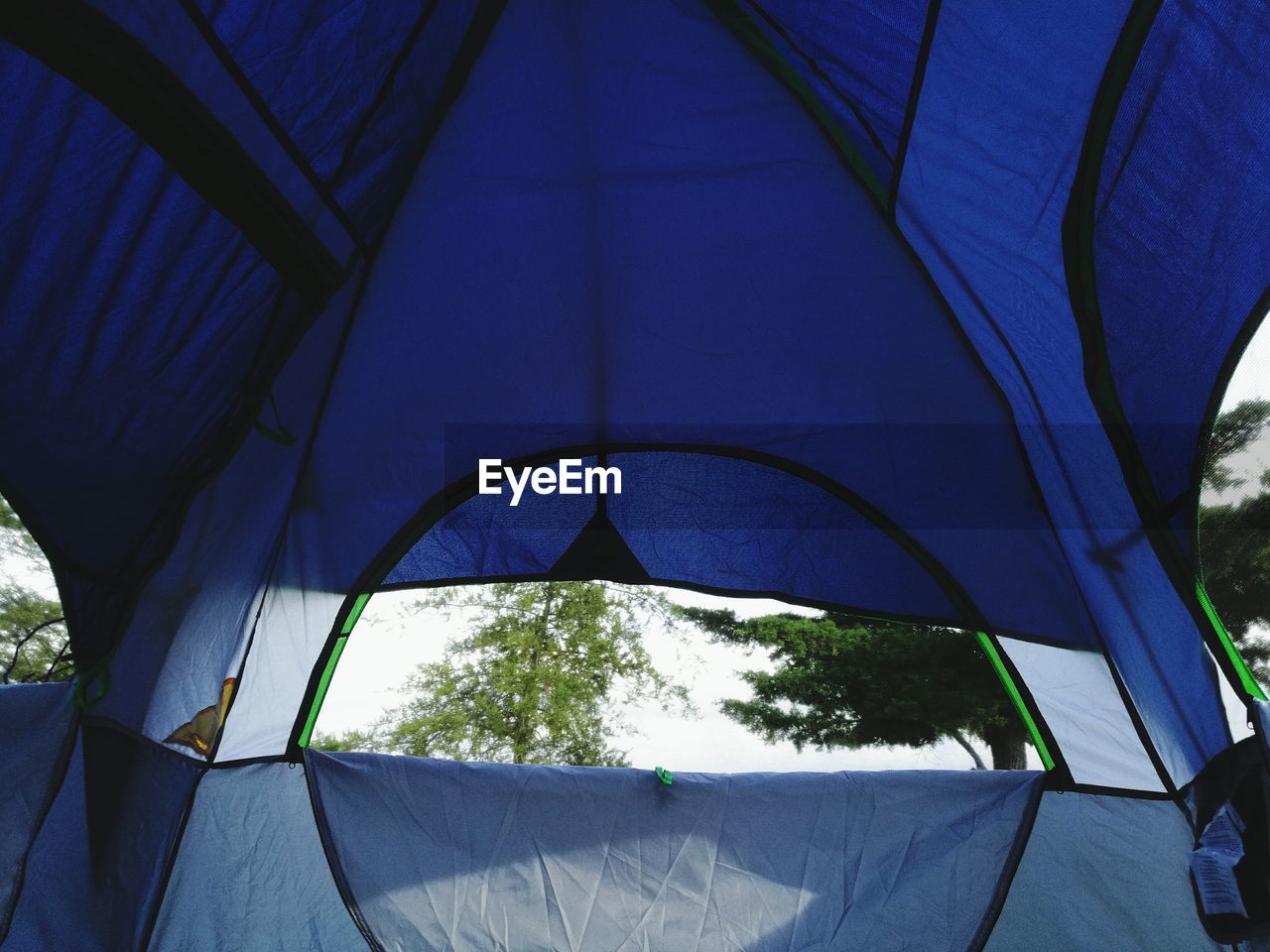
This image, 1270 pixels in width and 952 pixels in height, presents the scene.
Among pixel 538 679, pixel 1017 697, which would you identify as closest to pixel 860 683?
pixel 538 679

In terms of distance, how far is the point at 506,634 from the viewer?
4.66m

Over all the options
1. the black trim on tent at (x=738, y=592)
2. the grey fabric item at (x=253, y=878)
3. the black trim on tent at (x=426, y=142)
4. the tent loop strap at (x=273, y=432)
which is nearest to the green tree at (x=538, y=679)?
the black trim on tent at (x=738, y=592)

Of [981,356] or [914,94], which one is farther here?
[981,356]

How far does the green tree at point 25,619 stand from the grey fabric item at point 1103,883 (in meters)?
1.58

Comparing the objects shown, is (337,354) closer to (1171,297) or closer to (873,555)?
(873,555)

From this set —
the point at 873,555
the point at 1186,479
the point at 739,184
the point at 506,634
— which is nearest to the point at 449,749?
the point at 506,634

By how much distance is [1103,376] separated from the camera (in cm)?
122

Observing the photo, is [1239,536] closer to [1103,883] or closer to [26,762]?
[1103,883]

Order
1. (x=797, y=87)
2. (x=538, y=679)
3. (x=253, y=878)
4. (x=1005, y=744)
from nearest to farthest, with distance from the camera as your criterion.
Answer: (x=797, y=87)
(x=253, y=878)
(x=1005, y=744)
(x=538, y=679)

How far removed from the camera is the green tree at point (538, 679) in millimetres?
4629

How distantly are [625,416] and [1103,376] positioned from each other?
931mm

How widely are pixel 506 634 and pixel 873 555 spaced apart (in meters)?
3.15

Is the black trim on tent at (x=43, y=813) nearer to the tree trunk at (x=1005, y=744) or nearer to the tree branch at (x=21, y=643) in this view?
the tree branch at (x=21, y=643)

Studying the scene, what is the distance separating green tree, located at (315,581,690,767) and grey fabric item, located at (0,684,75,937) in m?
3.37
